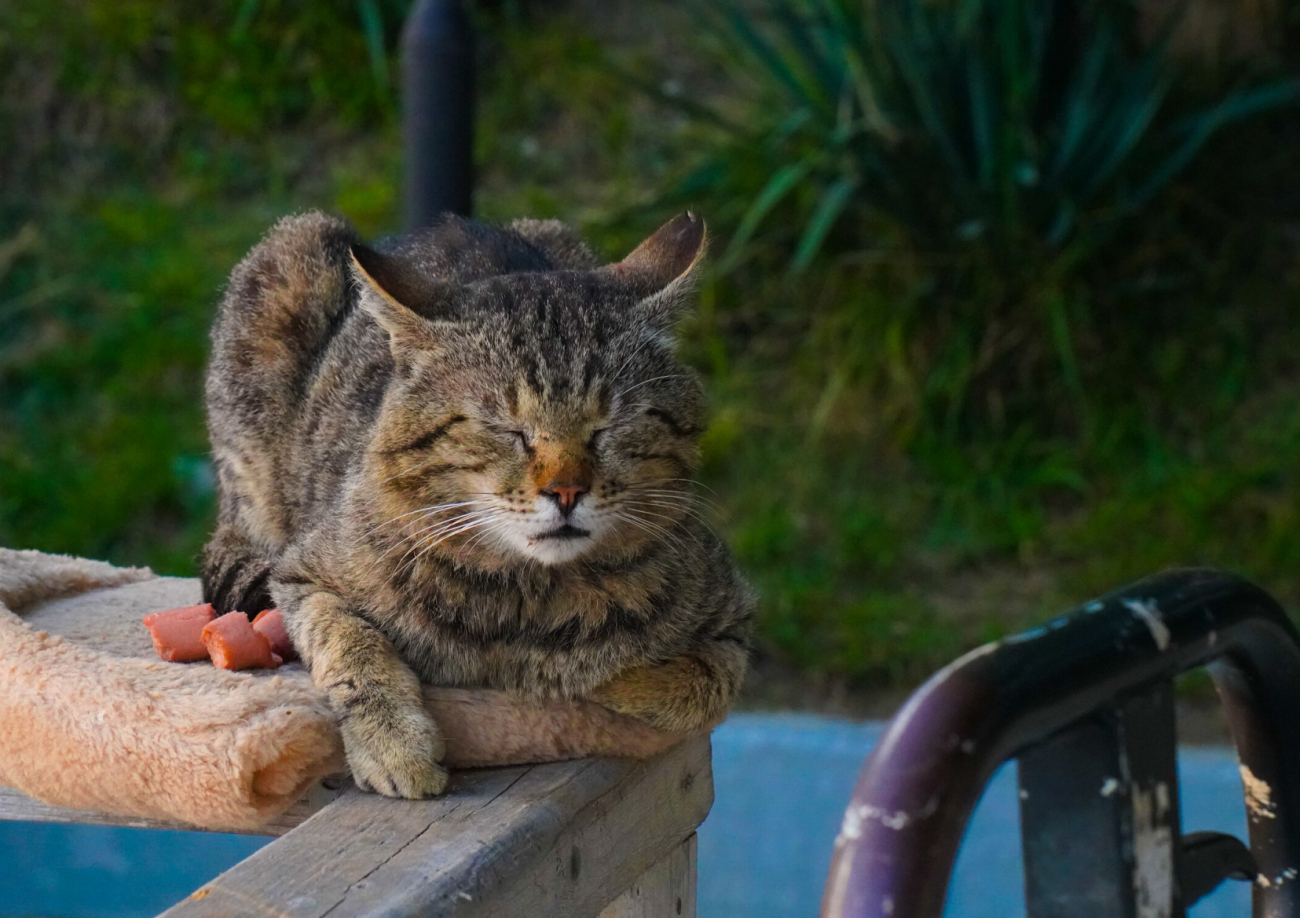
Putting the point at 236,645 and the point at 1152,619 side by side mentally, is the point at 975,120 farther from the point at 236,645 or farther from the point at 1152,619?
the point at 1152,619

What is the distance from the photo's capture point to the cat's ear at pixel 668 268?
1.83 meters

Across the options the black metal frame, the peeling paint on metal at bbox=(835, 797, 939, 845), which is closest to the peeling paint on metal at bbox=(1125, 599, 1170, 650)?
the black metal frame

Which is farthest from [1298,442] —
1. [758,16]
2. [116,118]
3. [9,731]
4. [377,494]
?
→ [116,118]

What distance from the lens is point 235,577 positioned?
6.87ft

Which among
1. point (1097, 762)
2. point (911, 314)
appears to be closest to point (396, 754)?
point (1097, 762)

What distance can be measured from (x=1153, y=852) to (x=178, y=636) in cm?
135

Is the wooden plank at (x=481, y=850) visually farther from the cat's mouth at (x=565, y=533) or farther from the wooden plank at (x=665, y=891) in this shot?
the cat's mouth at (x=565, y=533)

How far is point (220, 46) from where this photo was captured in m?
5.47

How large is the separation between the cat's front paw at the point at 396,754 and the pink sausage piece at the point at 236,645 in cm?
26

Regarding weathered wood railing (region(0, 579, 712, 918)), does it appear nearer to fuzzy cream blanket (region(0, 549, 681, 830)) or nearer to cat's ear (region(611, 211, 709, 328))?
fuzzy cream blanket (region(0, 549, 681, 830))

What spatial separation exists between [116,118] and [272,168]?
0.66m

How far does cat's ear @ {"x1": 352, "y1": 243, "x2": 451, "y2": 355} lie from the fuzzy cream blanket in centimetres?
44

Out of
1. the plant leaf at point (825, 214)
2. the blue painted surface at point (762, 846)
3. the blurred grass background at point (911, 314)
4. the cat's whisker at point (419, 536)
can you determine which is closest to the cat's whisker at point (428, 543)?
the cat's whisker at point (419, 536)

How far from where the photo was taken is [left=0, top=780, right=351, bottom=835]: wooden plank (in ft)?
5.72
